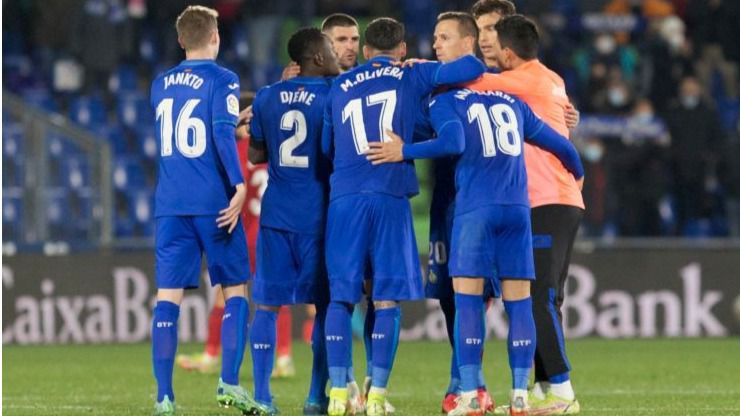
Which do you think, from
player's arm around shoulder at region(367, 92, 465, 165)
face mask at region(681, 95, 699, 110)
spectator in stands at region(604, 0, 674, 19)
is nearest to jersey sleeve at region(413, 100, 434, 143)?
player's arm around shoulder at region(367, 92, 465, 165)

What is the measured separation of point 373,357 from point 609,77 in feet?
40.5

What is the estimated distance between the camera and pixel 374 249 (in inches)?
318

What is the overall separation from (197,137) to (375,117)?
3.01ft

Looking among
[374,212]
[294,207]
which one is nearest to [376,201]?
[374,212]

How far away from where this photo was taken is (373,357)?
26.4 feet

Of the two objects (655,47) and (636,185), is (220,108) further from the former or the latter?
(655,47)

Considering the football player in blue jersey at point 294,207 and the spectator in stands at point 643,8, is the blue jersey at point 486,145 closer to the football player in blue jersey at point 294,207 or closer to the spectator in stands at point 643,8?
the football player in blue jersey at point 294,207

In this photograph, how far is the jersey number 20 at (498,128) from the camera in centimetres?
791

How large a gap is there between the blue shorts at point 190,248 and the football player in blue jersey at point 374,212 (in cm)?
55

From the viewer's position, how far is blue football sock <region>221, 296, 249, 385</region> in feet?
26.9

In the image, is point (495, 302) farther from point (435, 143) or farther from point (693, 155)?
point (435, 143)

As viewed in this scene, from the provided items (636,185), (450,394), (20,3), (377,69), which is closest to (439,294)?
(450,394)

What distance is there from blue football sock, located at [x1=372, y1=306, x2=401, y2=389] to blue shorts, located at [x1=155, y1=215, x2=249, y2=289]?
0.84 m

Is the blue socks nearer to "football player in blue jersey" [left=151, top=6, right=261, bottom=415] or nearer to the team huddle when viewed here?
the team huddle
